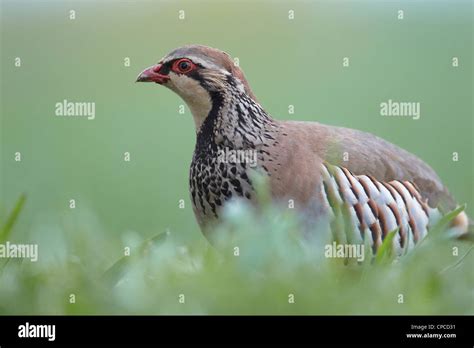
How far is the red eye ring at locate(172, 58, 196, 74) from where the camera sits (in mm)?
4305

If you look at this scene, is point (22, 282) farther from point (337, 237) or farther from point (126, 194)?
point (126, 194)

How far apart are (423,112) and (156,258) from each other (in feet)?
15.3

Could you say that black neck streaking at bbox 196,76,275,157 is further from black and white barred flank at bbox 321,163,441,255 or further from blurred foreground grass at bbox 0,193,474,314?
blurred foreground grass at bbox 0,193,474,314

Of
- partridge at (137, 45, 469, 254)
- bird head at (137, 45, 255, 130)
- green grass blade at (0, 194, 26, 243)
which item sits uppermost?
bird head at (137, 45, 255, 130)

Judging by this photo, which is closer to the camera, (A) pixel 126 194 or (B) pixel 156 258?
(B) pixel 156 258

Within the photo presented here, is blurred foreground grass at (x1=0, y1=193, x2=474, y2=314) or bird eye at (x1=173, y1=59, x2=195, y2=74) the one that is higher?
bird eye at (x1=173, y1=59, x2=195, y2=74)

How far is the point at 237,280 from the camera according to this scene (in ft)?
9.41

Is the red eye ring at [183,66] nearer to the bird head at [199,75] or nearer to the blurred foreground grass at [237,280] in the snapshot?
the bird head at [199,75]

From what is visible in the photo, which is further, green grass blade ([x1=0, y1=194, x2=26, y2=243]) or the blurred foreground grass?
green grass blade ([x1=0, y1=194, x2=26, y2=243])

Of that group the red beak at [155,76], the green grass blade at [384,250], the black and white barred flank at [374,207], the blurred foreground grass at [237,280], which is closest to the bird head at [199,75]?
the red beak at [155,76]

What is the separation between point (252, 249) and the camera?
2990 mm

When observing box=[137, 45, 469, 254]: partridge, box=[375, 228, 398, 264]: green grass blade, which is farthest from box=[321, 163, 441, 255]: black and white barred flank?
box=[375, 228, 398, 264]: green grass blade
